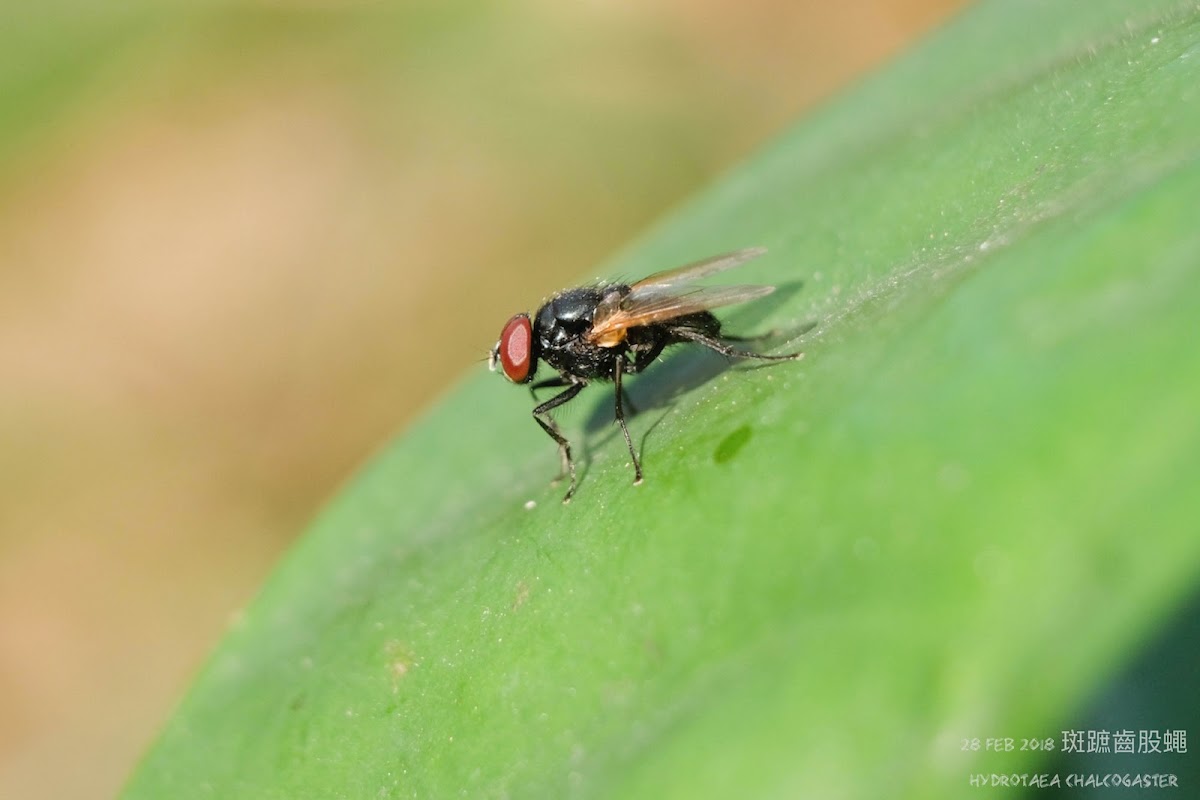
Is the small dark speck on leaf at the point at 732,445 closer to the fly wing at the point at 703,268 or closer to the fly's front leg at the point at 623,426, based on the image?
the fly's front leg at the point at 623,426

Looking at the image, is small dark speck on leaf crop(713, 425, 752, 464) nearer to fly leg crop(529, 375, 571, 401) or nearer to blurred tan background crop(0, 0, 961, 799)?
fly leg crop(529, 375, 571, 401)

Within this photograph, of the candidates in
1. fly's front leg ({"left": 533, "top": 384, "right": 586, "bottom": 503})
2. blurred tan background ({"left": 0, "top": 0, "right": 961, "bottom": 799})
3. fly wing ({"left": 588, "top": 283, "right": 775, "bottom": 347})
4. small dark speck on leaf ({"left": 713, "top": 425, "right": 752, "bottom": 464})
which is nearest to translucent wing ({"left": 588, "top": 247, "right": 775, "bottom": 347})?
fly wing ({"left": 588, "top": 283, "right": 775, "bottom": 347})

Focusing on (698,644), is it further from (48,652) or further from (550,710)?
(48,652)

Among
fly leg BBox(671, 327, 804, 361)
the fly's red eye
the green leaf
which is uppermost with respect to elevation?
the fly's red eye

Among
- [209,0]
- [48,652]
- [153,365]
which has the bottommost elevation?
[48,652]

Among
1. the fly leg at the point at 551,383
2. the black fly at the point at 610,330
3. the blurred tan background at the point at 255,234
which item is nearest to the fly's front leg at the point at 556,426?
the black fly at the point at 610,330

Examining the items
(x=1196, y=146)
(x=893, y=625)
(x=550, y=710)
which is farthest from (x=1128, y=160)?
(x=550, y=710)

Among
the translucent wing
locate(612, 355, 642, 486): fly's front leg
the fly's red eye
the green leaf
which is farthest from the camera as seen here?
the fly's red eye
